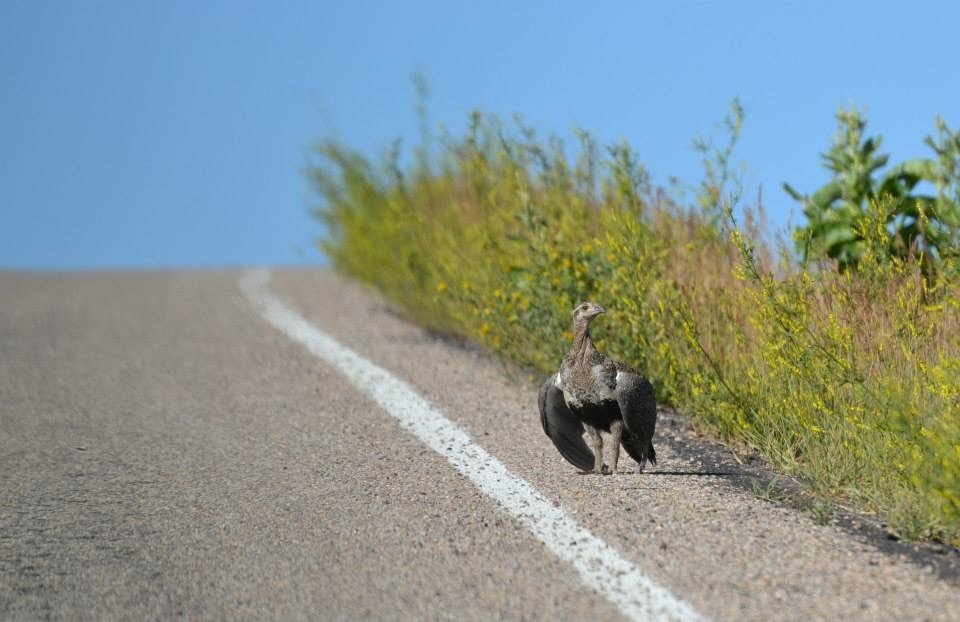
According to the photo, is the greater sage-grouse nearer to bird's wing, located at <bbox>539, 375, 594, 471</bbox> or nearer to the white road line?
bird's wing, located at <bbox>539, 375, 594, 471</bbox>

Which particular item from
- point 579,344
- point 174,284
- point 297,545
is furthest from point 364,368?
point 174,284

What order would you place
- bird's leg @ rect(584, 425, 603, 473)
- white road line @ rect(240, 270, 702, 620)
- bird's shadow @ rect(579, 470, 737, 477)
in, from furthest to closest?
bird's shadow @ rect(579, 470, 737, 477) → bird's leg @ rect(584, 425, 603, 473) → white road line @ rect(240, 270, 702, 620)

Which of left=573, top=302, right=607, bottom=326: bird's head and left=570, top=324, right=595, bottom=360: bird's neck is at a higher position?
left=573, top=302, right=607, bottom=326: bird's head

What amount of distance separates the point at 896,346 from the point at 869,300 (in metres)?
0.52

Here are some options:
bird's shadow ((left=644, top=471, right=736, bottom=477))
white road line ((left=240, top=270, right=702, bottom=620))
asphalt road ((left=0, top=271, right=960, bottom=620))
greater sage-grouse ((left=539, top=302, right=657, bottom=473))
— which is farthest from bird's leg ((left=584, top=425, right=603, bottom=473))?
white road line ((left=240, top=270, right=702, bottom=620))

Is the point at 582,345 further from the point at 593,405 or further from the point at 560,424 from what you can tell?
the point at 560,424

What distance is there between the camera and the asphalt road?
445 centimetres

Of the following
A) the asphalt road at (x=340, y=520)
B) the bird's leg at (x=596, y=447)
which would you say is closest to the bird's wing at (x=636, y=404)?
the bird's leg at (x=596, y=447)

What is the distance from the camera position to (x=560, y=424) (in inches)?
244

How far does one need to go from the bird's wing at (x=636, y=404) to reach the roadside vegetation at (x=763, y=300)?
786 millimetres

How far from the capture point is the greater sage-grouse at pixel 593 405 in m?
5.95

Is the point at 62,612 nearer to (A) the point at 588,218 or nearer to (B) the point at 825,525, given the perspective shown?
(B) the point at 825,525

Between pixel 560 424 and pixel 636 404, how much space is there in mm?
429

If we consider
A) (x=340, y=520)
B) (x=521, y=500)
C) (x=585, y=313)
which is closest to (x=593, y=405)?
(x=585, y=313)
